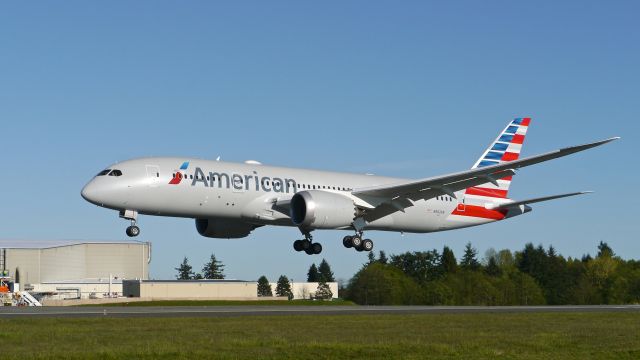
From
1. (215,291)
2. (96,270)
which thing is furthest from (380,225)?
(96,270)

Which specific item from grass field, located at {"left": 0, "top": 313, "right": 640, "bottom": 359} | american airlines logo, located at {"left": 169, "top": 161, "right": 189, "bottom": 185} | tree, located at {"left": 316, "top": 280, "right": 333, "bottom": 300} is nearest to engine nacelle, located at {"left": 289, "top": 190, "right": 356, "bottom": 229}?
american airlines logo, located at {"left": 169, "top": 161, "right": 189, "bottom": 185}

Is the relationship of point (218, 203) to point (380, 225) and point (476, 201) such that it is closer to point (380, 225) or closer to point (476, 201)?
point (380, 225)

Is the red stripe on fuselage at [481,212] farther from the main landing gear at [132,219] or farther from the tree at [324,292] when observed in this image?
the tree at [324,292]

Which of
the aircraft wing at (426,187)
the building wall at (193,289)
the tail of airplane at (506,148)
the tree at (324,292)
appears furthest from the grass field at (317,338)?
the tree at (324,292)

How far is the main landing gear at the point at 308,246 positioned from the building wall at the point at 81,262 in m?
94.4

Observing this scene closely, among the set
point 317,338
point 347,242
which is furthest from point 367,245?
point 317,338

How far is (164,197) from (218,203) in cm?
322

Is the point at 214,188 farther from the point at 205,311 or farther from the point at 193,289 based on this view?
the point at 193,289

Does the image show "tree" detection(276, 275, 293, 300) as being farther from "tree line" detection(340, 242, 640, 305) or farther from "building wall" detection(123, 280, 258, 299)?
"building wall" detection(123, 280, 258, 299)

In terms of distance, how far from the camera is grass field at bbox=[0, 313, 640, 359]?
26969mm

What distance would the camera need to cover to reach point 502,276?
131250mm

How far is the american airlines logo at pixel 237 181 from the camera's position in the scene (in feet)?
157

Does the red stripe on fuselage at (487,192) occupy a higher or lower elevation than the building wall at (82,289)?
higher

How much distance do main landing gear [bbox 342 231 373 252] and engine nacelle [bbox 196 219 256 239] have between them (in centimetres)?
604
